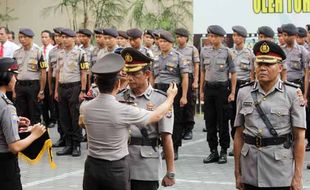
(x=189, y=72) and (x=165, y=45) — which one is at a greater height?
(x=165, y=45)

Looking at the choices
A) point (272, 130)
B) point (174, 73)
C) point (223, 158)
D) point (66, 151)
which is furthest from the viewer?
point (66, 151)

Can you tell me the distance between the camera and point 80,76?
12.3 meters

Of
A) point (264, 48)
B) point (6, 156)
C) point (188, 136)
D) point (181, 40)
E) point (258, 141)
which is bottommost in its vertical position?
point (188, 136)

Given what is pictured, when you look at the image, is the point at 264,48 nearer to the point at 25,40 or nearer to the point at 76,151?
the point at 76,151

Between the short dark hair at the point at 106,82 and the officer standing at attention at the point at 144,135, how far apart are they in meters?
0.42

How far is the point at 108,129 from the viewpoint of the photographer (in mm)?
5566

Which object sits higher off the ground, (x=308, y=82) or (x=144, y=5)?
(x=144, y=5)

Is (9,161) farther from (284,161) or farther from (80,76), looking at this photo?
(80,76)

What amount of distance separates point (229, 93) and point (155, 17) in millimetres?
8924

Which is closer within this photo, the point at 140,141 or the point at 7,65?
the point at 140,141

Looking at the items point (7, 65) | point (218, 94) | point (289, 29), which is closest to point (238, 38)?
point (289, 29)

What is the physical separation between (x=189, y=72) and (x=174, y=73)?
2345 mm

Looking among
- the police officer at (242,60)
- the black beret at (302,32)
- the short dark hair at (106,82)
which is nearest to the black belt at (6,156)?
the short dark hair at (106,82)

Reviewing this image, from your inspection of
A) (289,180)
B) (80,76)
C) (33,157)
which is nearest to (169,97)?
(289,180)
